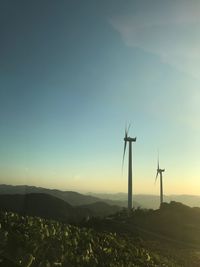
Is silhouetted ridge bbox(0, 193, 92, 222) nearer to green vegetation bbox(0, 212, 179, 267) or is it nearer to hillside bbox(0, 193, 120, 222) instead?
hillside bbox(0, 193, 120, 222)

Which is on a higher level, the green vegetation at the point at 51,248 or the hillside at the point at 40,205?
the hillside at the point at 40,205

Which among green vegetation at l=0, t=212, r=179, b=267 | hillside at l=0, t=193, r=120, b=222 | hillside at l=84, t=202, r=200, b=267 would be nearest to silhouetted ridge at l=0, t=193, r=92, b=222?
hillside at l=0, t=193, r=120, b=222

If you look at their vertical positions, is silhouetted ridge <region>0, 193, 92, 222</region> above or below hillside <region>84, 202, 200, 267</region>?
above

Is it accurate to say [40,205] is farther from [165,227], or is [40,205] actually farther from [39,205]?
[165,227]

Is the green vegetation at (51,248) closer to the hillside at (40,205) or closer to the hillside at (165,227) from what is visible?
the hillside at (165,227)

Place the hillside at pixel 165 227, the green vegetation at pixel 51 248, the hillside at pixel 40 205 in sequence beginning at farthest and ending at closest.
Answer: the hillside at pixel 40 205 < the hillside at pixel 165 227 < the green vegetation at pixel 51 248

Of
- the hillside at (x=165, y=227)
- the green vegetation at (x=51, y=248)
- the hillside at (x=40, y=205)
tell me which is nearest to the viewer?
the green vegetation at (x=51, y=248)

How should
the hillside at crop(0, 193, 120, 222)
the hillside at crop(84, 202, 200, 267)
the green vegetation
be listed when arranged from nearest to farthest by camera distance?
the green vegetation
the hillside at crop(84, 202, 200, 267)
the hillside at crop(0, 193, 120, 222)

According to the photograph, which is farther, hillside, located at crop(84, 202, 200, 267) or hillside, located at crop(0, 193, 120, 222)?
hillside, located at crop(0, 193, 120, 222)

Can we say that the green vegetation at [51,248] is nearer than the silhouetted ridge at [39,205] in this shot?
Yes

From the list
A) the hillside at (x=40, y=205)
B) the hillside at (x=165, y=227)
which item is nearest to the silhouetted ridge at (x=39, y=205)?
the hillside at (x=40, y=205)
